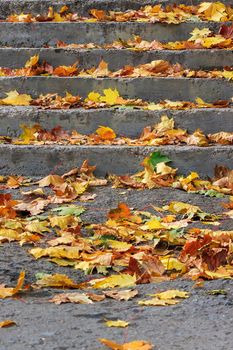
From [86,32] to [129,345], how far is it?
4.02m

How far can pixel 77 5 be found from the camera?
655 centimetres

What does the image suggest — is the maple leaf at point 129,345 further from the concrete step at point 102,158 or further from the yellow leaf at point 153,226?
the concrete step at point 102,158

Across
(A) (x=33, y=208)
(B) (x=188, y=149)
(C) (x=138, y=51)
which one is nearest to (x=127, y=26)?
(C) (x=138, y=51)

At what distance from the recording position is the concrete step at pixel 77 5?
6.52 m

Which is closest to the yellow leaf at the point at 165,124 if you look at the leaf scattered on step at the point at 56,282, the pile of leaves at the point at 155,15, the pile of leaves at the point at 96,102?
the pile of leaves at the point at 96,102

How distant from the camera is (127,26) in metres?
6.11

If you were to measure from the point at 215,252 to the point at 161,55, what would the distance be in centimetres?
272

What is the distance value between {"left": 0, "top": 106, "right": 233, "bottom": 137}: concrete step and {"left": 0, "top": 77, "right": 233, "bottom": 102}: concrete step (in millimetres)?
336

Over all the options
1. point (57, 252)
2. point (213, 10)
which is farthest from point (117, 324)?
point (213, 10)

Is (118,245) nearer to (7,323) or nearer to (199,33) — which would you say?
(7,323)

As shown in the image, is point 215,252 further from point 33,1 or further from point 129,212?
point 33,1

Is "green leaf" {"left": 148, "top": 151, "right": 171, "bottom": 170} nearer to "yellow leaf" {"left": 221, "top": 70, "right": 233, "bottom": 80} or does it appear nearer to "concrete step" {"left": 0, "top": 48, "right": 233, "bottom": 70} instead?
"yellow leaf" {"left": 221, "top": 70, "right": 233, "bottom": 80}

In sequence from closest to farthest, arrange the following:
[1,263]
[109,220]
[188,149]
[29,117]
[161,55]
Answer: [1,263] < [109,220] < [188,149] < [29,117] < [161,55]

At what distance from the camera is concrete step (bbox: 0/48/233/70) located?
5.71 meters
